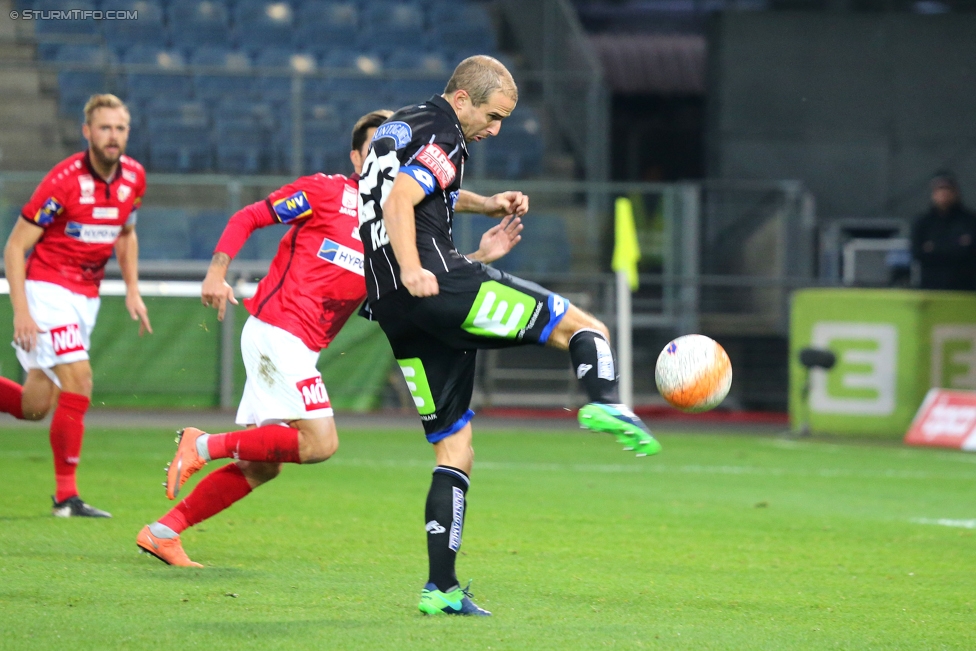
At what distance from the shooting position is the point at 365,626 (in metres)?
4.73

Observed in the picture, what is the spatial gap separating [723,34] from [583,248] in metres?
6.05

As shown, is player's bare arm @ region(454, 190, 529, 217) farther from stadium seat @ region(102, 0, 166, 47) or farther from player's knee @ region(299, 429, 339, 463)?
stadium seat @ region(102, 0, 166, 47)

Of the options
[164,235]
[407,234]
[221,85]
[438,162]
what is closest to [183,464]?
[407,234]

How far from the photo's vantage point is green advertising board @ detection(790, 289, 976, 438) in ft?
46.6

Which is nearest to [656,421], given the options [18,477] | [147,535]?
[18,477]

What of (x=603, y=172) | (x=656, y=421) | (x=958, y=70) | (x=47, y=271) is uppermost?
(x=958, y=70)

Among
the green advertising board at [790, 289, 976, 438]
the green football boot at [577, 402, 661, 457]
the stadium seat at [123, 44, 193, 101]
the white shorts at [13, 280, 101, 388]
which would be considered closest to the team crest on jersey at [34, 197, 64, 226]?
the white shorts at [13, 280, 101, 388]

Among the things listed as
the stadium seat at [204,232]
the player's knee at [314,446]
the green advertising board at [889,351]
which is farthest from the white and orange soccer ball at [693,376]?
the stadium seat at [204,232]

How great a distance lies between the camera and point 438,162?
484 cm

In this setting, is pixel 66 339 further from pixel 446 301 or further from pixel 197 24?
pixel 197 24

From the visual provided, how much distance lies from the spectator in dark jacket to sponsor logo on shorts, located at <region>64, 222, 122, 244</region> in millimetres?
10828

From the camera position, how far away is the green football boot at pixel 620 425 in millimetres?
4508

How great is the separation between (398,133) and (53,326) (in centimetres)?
344

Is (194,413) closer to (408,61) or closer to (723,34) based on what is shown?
(408,61)
